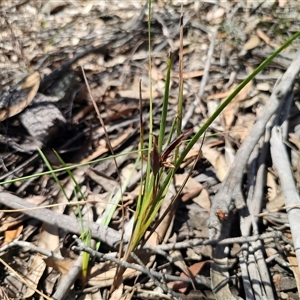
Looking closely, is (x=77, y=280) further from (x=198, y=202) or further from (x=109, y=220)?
(x=198, y=202)

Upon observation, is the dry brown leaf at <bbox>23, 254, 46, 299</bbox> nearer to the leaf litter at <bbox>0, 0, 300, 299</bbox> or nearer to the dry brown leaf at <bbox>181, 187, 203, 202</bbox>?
the leaf litter at <bbox>0, 0, 300, 299</bbox>

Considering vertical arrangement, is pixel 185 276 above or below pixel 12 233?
below

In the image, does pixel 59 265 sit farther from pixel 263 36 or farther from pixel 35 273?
pixel 263 36

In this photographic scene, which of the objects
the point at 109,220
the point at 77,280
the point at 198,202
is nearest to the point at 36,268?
the point at 77,280

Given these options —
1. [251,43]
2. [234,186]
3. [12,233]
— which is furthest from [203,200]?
[251,43]

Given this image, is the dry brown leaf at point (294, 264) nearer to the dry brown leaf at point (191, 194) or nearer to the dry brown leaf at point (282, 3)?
the dry brown leaf at point (191, 194)

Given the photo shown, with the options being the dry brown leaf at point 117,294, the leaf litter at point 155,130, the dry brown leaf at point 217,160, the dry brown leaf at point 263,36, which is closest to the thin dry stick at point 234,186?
the leaf litter at point 155,130

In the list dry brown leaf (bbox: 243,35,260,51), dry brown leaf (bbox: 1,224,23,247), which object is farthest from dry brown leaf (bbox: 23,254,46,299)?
dry brown leaf (bbox: 243,35,260,51)

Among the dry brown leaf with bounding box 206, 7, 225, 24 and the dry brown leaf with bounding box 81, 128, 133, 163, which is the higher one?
the dry brown leaf with bounding box 206, 7, 225, 24

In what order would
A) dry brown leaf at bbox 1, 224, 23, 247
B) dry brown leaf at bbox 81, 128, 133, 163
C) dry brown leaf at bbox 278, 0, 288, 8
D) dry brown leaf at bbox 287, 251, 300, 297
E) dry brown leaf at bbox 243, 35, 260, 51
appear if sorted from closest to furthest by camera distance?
dry brown leaf at bbox 287, 251, 300, 297 < dry brown leaf at bbox 1, 224, 23, 247 < dry brown leaf at bbox 81, 128, 133, 163 < dry brown leaf at bbox 243, 35, 260, 51 < dry brown leaf at bbox 278, 0, 288, 8

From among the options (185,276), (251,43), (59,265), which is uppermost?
(251,43)

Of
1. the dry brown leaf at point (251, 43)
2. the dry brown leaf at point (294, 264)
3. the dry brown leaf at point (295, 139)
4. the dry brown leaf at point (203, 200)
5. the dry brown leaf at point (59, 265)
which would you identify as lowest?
the dry brown leaf at point (294, 264)

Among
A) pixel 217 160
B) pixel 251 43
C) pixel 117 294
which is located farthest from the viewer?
pixel 251 43
